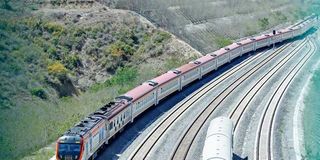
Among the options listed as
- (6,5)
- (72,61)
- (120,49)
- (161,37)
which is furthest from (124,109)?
(6,5)

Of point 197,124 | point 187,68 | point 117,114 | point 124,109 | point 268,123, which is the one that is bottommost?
point 268,123

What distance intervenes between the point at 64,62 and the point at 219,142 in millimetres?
26767

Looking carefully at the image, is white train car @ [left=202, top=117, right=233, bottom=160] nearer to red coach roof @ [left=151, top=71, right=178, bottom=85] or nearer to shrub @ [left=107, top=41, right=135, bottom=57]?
red coach roof @ [left=151, top=71, right=178, bottom=85]

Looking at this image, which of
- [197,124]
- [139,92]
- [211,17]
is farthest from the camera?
[211,17]

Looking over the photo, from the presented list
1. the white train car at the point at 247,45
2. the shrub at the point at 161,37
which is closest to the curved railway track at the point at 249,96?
the white train car at the point at 247,45

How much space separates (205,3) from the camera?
94562mm

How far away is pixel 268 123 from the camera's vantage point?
134ft

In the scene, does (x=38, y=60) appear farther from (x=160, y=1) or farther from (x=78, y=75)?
(x=160, y=1)

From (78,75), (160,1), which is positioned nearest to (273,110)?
(78,75)

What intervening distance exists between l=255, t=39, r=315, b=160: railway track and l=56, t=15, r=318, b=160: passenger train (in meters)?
8.07

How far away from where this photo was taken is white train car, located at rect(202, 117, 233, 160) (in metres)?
26.9

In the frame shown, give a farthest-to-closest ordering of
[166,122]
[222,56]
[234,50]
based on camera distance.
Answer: [234,50]
[222,56]
[166,122]

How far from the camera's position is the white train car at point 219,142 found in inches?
1059

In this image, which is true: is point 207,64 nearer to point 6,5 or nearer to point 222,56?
point 222,56
